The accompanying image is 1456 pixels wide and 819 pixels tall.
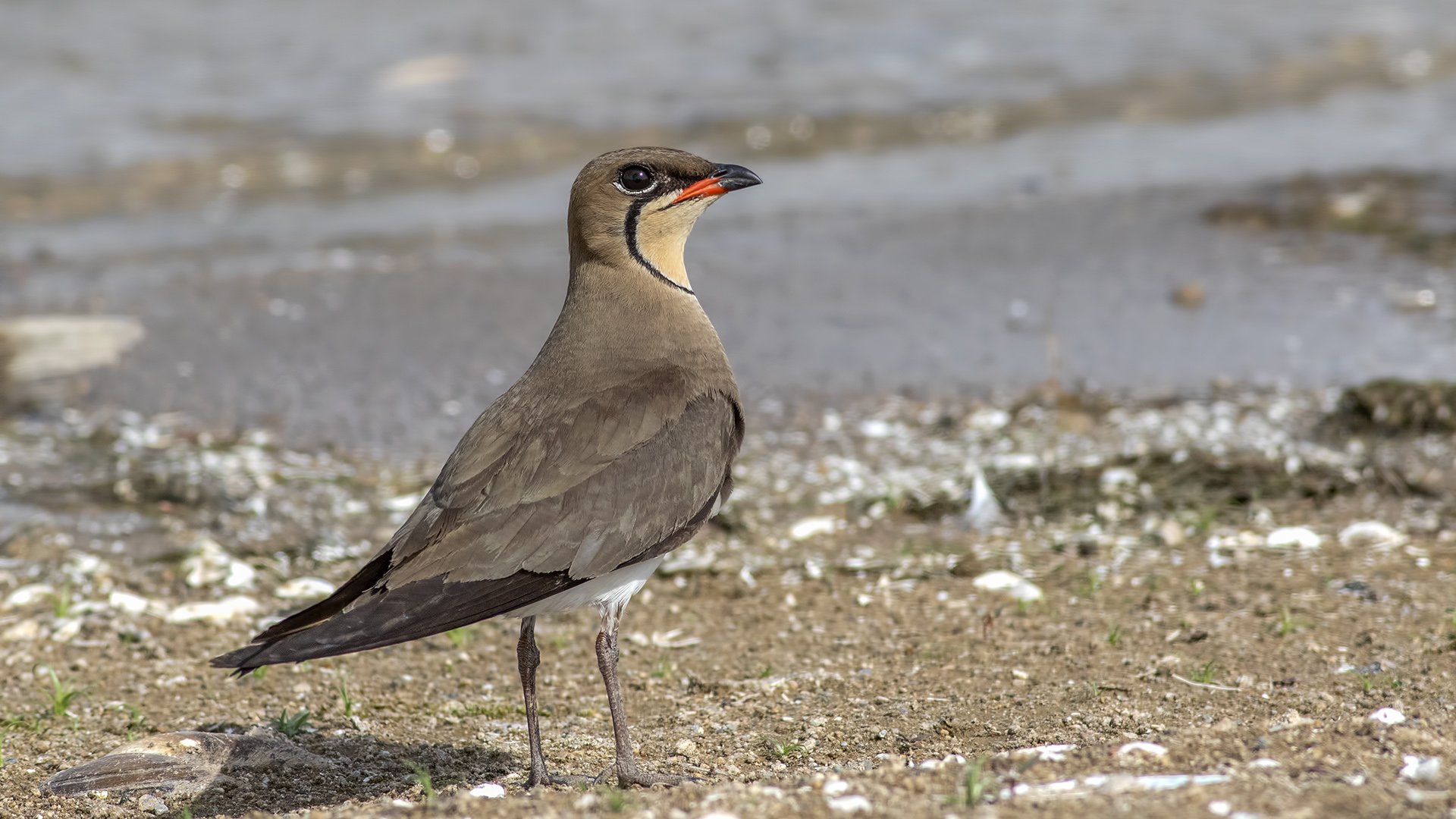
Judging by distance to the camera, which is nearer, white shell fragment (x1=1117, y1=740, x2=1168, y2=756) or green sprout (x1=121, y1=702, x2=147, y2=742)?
white shell fragment (x1=1117, y1=740, x2=1168, y2=756)

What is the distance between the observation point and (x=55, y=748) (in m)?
4.48

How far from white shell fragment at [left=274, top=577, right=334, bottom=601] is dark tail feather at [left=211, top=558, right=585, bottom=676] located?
1801 millimetres

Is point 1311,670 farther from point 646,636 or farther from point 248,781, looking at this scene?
point 248,781

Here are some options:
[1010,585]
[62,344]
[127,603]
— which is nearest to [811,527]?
[1010,585]

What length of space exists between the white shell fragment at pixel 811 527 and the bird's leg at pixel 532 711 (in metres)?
2.00

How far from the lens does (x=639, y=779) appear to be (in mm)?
4062

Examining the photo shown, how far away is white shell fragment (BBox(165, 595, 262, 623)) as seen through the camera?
5.47 m

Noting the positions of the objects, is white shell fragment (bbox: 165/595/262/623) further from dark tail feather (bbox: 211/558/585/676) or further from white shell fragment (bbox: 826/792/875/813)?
white shell fragment (bbox: 826/792/875/813)

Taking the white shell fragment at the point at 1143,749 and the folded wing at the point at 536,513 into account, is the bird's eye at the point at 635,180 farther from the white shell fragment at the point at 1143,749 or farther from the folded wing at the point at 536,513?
the white shell fragment at the point at 1143,749

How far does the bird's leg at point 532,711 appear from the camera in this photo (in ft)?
13.6

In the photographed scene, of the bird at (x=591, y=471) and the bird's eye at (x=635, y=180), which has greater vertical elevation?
the bird's eye at (x=635, y=180)

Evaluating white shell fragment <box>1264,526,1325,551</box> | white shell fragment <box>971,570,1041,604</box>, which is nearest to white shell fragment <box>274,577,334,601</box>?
white shell fragment <box>971,570,1041,604</box>

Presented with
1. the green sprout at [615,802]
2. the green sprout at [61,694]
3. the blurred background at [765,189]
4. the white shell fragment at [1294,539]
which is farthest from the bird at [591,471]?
the blurred background at [765,189]

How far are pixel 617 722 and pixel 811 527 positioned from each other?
2191mm
